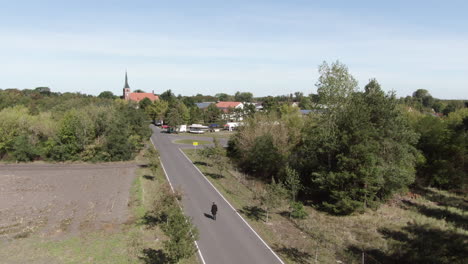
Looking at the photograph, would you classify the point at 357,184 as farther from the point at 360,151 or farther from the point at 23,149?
the point at 23,149

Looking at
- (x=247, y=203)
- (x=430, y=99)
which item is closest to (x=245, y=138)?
(x=247, y=203)

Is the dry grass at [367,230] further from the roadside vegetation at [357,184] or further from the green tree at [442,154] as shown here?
the green tree at [442,154]

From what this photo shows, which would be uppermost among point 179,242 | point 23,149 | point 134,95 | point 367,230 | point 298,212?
point 134,95

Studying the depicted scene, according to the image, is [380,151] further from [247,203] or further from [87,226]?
[87,226]

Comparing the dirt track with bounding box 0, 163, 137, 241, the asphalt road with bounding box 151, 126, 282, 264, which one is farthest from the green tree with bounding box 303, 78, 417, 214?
the dirt track with bounding box 0, 163, 137, 241

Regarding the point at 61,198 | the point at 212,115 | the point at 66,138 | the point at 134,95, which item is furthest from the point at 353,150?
the point at 134,95

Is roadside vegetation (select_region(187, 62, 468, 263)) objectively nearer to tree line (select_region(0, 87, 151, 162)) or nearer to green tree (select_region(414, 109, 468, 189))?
green tree (select_region(414, 109, 468, 189))
